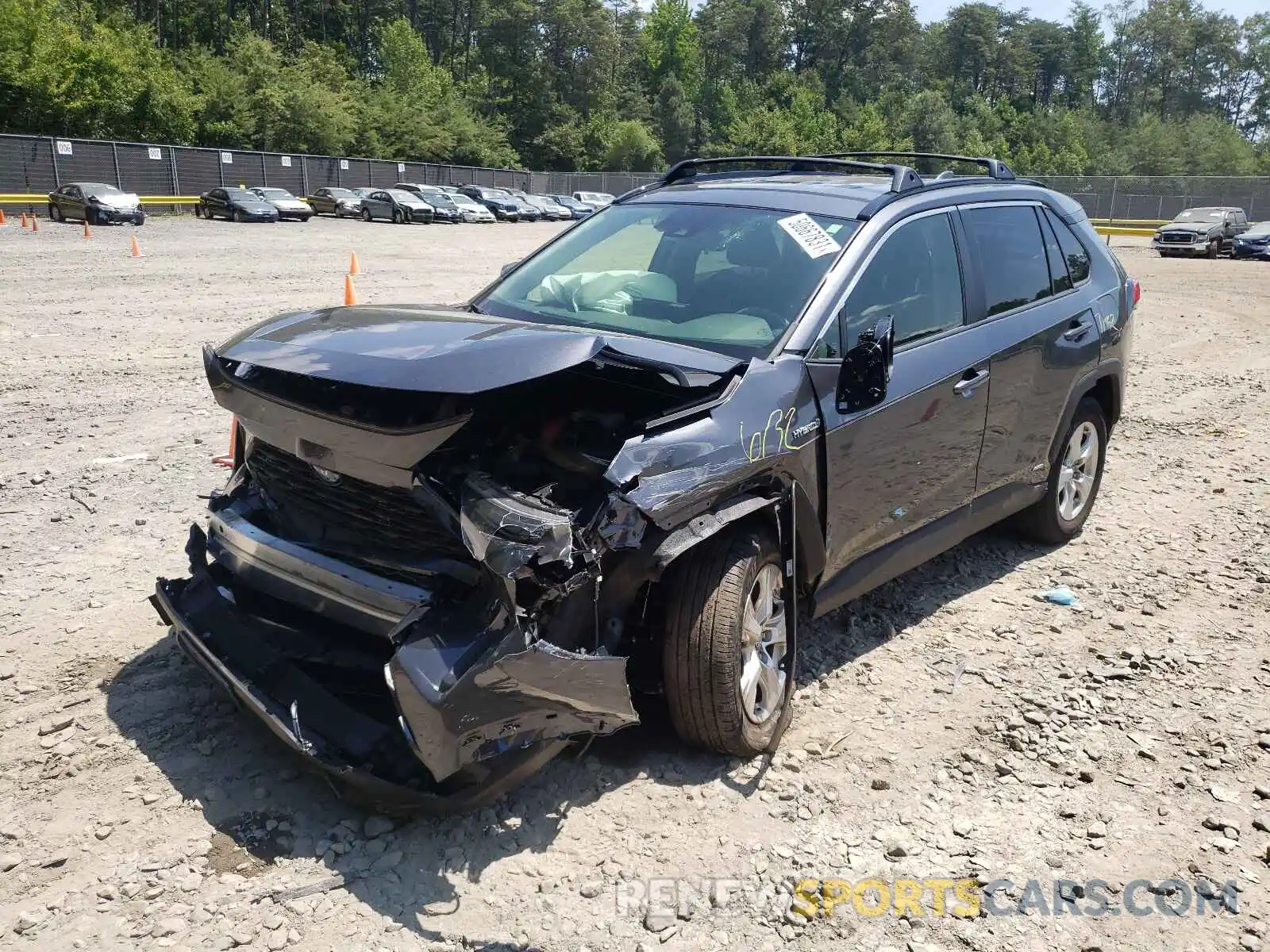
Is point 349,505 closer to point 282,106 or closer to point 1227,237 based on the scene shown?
point 1227,237

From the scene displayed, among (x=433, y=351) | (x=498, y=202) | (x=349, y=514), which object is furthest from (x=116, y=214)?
(x=433, y=351)

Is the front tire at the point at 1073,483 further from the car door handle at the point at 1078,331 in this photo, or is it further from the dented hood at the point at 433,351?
the dented hood at the point at 433,351

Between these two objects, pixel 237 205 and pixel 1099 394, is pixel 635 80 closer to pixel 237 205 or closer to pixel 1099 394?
pixel 237 205

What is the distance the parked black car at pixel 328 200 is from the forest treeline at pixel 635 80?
11.5 m

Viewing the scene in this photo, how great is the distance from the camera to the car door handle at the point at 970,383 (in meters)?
4.28

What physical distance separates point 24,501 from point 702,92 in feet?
397

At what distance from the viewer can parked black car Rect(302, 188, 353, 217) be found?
149ft

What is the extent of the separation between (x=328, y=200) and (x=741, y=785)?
153ft

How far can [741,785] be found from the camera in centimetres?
338

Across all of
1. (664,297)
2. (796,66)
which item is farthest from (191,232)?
(796,66)

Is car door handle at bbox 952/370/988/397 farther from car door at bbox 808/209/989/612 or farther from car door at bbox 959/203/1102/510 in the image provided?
car door at bbox 959/203/1102/510

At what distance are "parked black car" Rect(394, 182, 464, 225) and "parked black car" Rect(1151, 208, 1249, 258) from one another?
28317 millimetres

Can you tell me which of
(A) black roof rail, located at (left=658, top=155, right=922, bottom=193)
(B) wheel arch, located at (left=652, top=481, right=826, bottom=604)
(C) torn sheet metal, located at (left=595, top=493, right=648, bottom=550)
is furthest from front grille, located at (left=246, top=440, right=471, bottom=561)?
(A) black roof rail, located at (left=658, top=155, right=922, bottom=193)

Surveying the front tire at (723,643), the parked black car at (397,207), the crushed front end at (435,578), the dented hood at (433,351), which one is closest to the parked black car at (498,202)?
the parked black car at (397,207)
